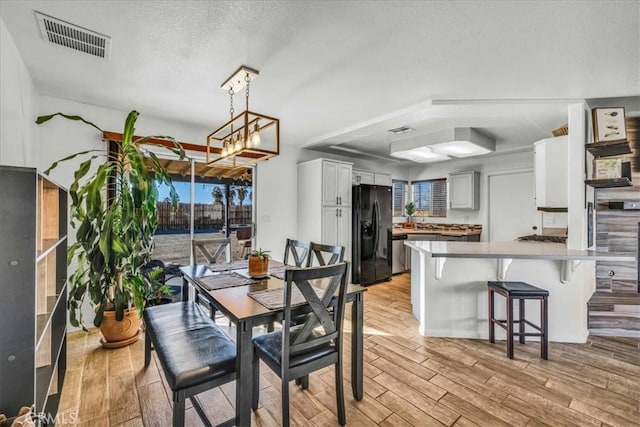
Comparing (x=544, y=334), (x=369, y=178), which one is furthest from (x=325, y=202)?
(x=544, y=334)

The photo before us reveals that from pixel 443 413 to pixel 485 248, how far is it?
5.47 feet

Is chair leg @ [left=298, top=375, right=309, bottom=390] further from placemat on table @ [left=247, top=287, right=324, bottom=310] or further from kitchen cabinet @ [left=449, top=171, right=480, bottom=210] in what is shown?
kitchen cabinet @ [left=449, top=171, right=480, bottom=210]

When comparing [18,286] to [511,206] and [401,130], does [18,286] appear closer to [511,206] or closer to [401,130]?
[401,130]

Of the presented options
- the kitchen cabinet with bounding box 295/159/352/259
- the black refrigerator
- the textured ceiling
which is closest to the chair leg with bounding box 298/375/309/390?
the textured ceiling

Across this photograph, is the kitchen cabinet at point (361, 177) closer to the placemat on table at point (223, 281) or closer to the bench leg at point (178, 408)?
the placemat on table at point (223, 281)

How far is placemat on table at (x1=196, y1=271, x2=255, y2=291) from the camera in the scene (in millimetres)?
2050

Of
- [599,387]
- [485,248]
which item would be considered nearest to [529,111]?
[485,248]

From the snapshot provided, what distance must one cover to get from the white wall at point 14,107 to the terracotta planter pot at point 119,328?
4.87 feet

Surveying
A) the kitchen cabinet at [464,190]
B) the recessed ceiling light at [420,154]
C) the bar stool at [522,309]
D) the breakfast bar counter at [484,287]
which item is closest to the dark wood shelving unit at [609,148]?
the breakfast bar counter at [484,287]

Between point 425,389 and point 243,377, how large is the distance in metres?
1.35

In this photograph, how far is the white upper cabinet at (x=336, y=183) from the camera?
4547 millimetres

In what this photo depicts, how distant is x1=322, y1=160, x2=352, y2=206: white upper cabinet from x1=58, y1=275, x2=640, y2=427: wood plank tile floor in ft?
7.77

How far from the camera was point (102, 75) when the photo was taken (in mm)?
2432

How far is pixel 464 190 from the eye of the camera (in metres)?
5.59
